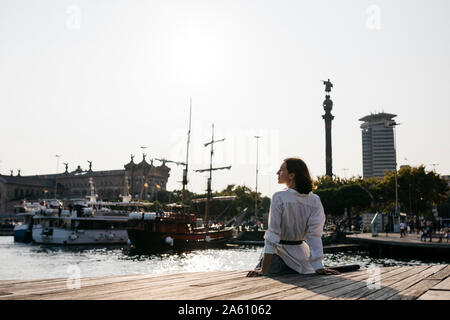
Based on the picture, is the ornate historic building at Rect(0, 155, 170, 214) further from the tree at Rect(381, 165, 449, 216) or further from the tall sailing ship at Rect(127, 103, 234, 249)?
the tree at Rect(381, 165, 449, 216)

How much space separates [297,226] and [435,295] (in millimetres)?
2024

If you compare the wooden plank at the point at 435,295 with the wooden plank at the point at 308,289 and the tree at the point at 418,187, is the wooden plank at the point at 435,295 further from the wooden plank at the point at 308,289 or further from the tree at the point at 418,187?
the tree at the point at 418,187

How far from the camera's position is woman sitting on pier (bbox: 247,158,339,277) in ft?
17.3

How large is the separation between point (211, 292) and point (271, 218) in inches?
68.5

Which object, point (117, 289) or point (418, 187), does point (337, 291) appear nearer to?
point (117, 289)

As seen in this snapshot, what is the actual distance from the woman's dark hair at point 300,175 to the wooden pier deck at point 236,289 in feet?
3.83

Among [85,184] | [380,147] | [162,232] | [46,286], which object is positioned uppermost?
[380,147]

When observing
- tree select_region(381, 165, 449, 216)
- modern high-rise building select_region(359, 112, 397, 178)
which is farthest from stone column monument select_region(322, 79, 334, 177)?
modern high-rise building select_region(359, 112, 397, 178)

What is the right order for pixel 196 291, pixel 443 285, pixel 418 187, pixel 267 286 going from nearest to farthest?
1. pixel 196 291
2. pixel 267 286
3. pixel 443 285
4. pixel 418 187

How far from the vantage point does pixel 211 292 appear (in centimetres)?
374

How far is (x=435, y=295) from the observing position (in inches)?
142

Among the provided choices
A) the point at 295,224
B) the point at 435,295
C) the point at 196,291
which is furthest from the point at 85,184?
the point at 435,295
